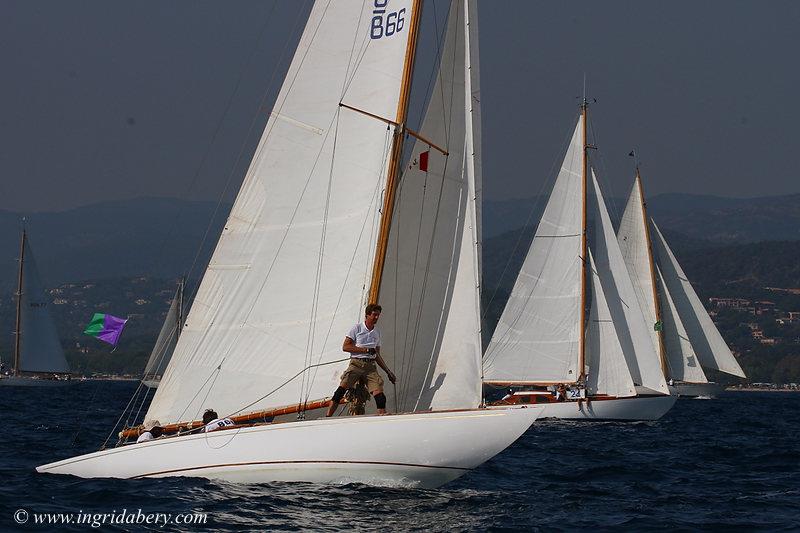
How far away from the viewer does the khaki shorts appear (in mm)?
18531

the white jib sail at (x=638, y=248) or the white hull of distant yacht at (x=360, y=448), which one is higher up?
the white jib sail at (x=638, y=248)

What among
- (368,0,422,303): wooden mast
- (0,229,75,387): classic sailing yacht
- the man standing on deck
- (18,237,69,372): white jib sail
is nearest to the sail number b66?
(368,0,422,303): wooden mast

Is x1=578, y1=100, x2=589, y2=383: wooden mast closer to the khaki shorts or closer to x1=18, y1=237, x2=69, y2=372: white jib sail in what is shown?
the khaki shorts

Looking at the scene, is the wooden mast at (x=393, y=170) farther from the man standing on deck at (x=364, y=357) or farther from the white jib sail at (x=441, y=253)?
the white jib sail at (x=441, y=253)

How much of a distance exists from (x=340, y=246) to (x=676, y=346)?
164 ft

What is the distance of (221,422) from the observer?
61.7 ft

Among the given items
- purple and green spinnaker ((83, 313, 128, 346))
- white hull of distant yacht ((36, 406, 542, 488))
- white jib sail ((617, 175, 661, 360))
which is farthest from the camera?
white jib sail ((617, 175, 661, 360))

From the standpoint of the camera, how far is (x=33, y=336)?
297 ft

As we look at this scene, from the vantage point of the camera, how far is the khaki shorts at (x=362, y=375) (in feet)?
60.8

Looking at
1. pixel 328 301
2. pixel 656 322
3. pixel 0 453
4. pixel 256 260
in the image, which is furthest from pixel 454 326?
pixel 656 322

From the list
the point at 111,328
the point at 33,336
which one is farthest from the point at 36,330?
the point at 111,328

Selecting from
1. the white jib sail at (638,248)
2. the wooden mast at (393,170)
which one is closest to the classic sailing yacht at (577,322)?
the white jib sail at (638,248)

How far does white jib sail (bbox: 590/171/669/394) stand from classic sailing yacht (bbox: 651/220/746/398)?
1869 cm

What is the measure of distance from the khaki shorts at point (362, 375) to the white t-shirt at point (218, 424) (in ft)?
5.89
